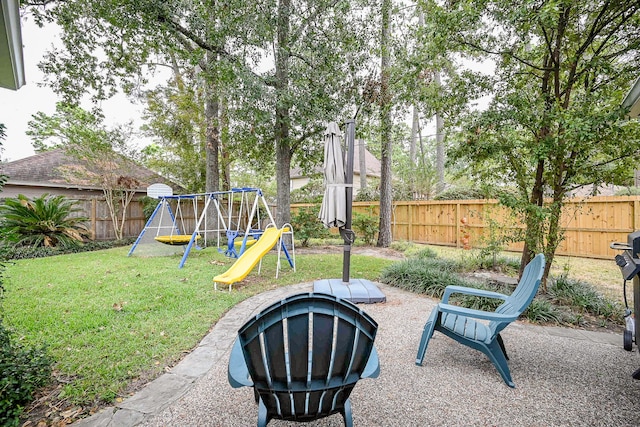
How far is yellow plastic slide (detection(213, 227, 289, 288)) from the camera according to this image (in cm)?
473

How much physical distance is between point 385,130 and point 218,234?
555 cm

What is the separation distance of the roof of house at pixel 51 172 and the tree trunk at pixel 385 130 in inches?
342

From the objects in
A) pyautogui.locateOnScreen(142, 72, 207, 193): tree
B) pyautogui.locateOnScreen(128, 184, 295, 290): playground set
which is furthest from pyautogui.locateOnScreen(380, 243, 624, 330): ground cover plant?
pyautogui.locateOnScreen(142, 72, 207, 193): tree

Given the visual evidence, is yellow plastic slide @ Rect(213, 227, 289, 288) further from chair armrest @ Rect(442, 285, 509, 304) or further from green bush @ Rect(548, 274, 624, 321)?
green bush @ Rect(548, 274, 624, 321)

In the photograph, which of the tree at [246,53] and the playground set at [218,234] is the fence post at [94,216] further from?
the tree at [246,53]

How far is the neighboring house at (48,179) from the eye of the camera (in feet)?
36.1

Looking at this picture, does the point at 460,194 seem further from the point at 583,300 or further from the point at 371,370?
the point at 371,370

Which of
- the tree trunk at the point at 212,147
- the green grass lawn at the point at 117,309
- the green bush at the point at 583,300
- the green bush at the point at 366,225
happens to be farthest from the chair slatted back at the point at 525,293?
the tree trunk at the point at 212,147

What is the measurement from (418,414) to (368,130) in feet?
26.9

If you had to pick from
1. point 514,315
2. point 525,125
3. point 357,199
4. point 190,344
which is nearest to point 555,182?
point 525,125

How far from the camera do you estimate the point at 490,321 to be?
2404 millimetres

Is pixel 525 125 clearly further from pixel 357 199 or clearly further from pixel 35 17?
pixel 35 17

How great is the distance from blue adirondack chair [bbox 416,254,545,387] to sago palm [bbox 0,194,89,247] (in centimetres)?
1028

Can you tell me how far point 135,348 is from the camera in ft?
9.04
